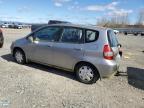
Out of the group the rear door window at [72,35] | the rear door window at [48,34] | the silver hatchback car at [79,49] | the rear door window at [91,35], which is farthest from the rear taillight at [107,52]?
the rear door window at [48,34]

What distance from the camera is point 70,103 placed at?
5324 millimetres

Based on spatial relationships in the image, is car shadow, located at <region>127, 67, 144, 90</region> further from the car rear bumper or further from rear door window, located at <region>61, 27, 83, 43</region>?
rear door window, located at <region>61, 27, 83, 43</region>

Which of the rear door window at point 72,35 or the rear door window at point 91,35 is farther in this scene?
the rear door window at point 72,35

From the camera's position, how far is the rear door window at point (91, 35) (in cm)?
678

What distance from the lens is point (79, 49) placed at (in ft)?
22.8

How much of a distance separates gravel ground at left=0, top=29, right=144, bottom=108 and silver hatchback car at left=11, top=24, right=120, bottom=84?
1.36 feet

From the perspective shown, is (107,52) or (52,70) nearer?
(107,52)

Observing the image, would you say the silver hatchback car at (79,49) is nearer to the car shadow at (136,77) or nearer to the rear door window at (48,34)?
the rear door window at (48,34)

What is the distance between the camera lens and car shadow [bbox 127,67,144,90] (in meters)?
7.33

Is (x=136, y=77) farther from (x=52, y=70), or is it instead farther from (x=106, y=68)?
(x=52, y=70)


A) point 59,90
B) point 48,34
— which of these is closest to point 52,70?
point 48,34

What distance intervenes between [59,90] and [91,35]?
78.0 inches

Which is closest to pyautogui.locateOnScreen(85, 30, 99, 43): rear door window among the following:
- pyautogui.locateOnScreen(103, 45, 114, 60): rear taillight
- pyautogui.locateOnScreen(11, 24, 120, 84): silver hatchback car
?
pyautogui.locateOnScreen(11, 24, 120, 84): silver hatchback car

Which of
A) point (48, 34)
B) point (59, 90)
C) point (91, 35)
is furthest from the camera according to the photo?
point (48, 34)
